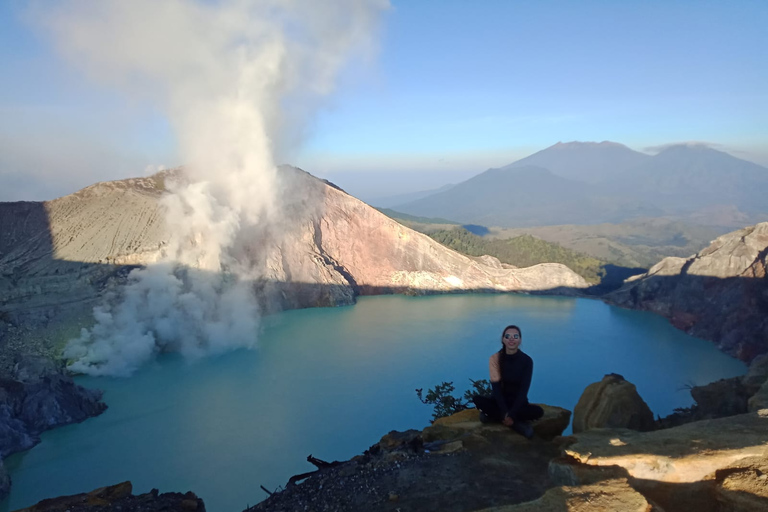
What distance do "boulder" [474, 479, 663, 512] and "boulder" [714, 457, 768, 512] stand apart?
483mm

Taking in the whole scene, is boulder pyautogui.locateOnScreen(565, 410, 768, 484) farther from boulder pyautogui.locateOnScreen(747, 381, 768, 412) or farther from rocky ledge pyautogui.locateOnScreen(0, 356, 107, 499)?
rocky ledge pyautogui.locateOnScreen(0, 356, 107, 499)

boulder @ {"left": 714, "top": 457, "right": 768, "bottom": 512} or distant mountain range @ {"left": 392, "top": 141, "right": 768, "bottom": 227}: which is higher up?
distant mountain range @ {"left": 392, "top": 141, "right": 768, "bottom": 227}

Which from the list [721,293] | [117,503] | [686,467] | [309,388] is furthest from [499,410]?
[721,293]

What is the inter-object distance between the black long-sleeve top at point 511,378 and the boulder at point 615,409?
1.78m

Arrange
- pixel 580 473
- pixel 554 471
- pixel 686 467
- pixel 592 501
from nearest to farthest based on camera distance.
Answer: pixel 592 501, pixel 686 467, pixel 580 473, pixel 554 471

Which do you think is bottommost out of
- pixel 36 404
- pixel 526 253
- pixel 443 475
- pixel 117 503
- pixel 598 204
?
pixel 36 404

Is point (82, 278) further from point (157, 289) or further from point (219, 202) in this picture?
point (219, 202)

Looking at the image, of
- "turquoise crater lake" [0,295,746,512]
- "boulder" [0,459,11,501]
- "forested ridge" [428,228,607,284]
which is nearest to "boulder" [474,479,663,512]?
"turquoise crater lake" [0,295,746,512]

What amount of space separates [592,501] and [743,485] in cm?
108

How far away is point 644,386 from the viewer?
1709cm

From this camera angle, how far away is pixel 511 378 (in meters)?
5.32

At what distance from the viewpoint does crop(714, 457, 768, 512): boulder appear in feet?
9.65

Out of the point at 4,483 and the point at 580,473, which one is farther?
the point at 4,483

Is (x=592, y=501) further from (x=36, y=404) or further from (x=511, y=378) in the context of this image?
(x=36, y=404)
